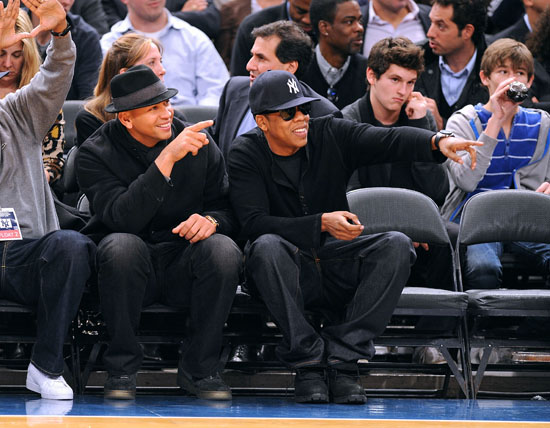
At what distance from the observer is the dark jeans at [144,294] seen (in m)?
4.41

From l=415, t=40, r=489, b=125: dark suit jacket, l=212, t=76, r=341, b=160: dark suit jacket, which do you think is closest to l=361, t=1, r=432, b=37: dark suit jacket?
l=415, t=40, r=489, b=125: dark suit jacket

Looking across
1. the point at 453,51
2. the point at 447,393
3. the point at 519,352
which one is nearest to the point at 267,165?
the point at 447,393

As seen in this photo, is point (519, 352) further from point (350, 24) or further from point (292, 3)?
point (292, 3)

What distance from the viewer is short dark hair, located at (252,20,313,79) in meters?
5.91

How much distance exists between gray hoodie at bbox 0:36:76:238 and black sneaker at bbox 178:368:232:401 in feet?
3.30

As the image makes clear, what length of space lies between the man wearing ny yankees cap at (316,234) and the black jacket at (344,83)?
1.68 m

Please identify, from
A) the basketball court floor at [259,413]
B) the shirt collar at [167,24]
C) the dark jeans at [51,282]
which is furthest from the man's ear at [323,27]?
the basketball court floor at [259,413]

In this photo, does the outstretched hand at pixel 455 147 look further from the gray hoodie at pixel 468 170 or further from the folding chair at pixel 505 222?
the gray hoodie at pixel 468 170

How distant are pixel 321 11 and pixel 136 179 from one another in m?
2.63

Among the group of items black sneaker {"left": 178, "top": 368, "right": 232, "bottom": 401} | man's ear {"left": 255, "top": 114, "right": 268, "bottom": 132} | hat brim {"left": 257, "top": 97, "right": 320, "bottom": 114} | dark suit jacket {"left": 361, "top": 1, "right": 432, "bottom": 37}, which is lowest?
black sneaker {"left": 178, "top": 368, "right": 232, "bottom": 401}

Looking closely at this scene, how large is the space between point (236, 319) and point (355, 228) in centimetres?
100

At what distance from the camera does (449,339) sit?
4.77 m

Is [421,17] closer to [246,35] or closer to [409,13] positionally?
[409,13]

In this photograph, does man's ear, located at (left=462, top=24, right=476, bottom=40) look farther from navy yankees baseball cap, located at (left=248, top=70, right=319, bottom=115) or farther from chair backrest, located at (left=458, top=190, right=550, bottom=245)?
navy yankees baseball cap, located at (left=248, top=70, right=319, bottom=115)
